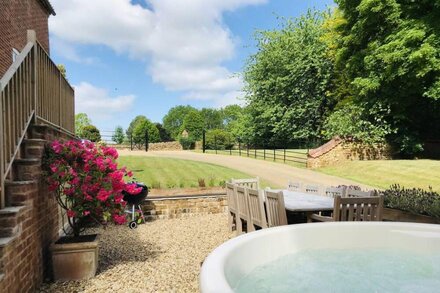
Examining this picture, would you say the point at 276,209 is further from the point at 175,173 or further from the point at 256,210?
the point at 175,173

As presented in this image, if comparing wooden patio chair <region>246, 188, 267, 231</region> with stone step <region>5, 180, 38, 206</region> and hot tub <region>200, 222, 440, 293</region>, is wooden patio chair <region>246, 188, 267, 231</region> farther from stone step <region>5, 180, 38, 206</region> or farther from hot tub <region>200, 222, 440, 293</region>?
stone step <region>5, 180, 38, 206</region>

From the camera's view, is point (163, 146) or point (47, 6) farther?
point (163, 146)

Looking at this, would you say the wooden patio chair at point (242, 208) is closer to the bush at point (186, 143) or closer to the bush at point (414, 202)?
the bush at point (414, 202)

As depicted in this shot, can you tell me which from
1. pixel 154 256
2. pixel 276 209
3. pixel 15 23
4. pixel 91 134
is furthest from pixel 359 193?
pixel 91 134

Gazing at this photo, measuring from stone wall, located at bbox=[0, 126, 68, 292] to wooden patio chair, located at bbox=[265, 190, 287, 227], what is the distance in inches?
116

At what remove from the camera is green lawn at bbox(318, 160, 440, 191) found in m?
11.3

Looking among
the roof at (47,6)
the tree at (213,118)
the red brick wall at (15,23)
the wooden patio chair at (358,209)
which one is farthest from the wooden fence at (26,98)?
the tree at (213,118)

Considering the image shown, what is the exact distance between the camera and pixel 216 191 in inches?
377

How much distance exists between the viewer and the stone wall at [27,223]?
3.03m

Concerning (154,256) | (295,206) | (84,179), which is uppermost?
(84,179)

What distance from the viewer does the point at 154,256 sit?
5.29 m

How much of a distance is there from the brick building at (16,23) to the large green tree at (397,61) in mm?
12559

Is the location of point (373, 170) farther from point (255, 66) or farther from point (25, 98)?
point (255, 66)

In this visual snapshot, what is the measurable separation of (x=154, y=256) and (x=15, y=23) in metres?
9.99
